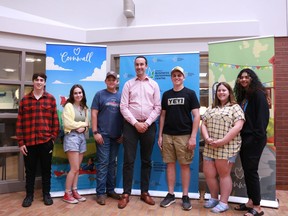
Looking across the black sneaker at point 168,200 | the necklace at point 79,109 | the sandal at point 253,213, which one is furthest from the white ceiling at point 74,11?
the sandal at point 253,213

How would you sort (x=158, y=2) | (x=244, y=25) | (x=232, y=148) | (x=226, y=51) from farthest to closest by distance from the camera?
1. (x=158, y=2)
2. (x=244, y=25)
3. (x=226, y=51)
4. (x=232, y=148)

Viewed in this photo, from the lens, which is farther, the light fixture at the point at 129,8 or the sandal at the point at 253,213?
the light fixture at the point at 129,8

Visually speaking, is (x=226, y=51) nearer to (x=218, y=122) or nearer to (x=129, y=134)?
(x=218, y=122)

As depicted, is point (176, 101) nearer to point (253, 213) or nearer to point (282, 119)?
point (253, 213)

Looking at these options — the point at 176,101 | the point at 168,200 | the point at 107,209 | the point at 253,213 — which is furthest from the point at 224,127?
the point at 107,209

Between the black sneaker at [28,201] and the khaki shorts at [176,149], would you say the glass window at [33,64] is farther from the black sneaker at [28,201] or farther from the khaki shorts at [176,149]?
the khaki shorts at [176,149]

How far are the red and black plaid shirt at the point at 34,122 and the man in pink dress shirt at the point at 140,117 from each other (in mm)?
862

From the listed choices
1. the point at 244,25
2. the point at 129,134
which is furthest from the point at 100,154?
the point at 244,25

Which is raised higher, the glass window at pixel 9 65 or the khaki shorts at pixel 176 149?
the glass window at pixel 9 65

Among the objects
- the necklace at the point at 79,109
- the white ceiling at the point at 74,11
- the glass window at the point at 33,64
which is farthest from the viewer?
the white ceiling at the point at 74,11

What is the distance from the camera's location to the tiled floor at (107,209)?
2.75 m

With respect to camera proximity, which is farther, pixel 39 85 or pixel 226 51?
pixel 226 51

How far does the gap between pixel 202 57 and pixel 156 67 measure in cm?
91

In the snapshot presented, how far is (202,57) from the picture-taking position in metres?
3.91
